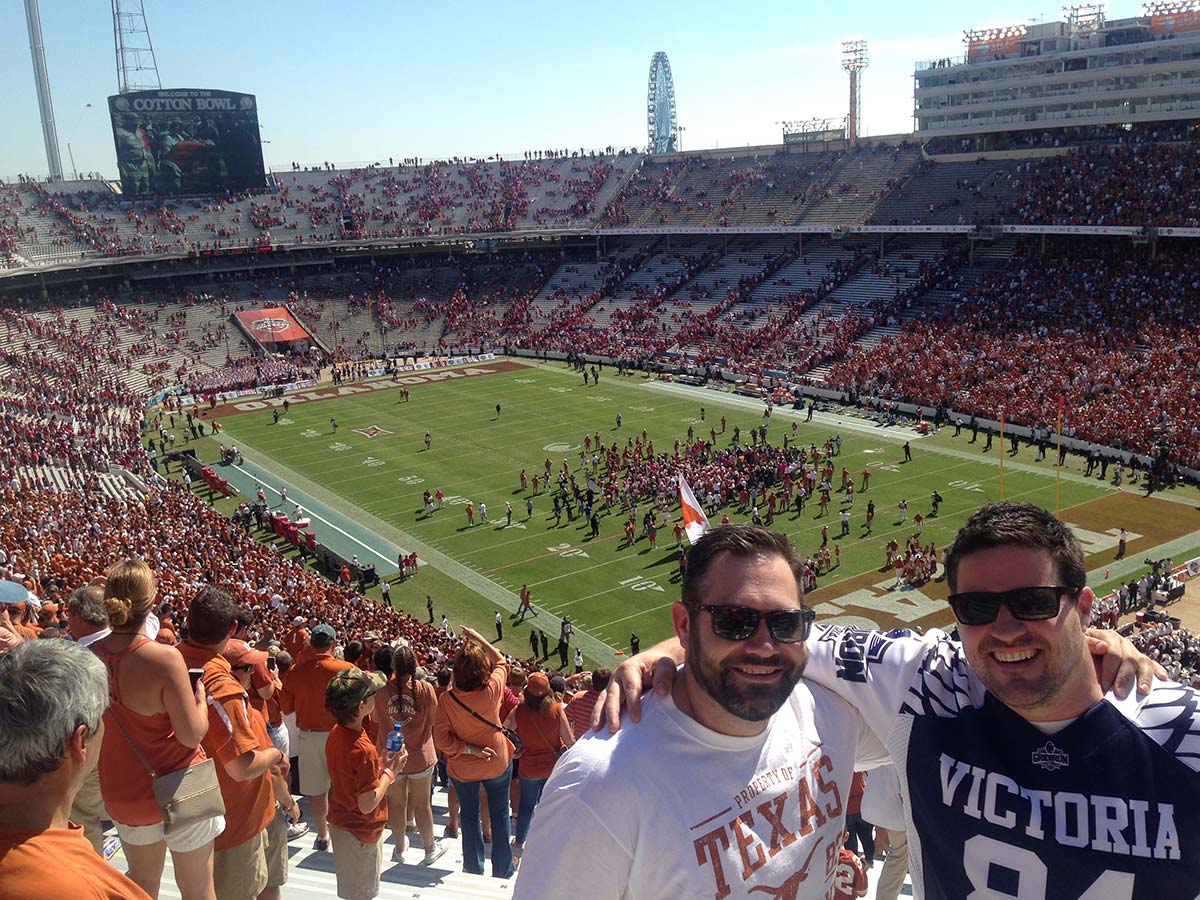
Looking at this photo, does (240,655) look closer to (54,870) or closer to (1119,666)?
(54,870)

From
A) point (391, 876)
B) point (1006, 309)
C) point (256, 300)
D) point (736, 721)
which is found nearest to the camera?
point (736, 721)

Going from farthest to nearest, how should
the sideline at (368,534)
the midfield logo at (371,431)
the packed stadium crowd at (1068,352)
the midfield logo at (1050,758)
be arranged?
the midfield logo at (371,431)
the packed stadium crowd at (1068,352)
the sideline at (368,534)
the midfield logo at (1050,758)

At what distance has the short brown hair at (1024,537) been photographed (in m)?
2.90

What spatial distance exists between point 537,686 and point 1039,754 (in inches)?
162

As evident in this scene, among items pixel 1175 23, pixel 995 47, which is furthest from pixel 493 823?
pixel 995 47

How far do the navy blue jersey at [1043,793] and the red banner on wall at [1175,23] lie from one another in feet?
Result: 187

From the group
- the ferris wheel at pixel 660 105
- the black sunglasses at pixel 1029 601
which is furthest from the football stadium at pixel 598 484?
the ferris wheel at pixel 660 105

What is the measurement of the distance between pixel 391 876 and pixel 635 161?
74.8m

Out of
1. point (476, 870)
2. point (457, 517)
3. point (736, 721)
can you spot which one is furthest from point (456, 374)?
point (736, 721)

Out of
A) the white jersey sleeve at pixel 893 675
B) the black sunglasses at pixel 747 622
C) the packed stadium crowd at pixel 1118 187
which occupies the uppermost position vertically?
the packed stadium crowd at pixel 1118 187

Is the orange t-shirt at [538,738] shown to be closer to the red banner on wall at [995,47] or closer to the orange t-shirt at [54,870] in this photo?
the orange t-shirt at [54,870]

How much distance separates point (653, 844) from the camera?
2646 millimetres

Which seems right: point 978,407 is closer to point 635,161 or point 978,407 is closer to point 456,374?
point 456,374

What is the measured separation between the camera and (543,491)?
100 feet
